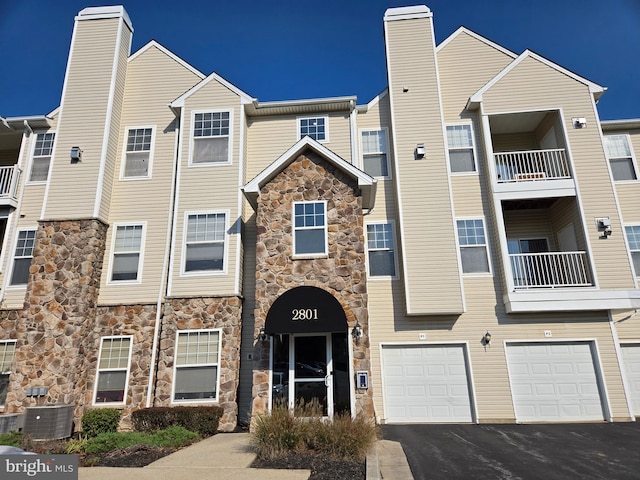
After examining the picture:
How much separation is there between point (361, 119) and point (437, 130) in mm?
2796

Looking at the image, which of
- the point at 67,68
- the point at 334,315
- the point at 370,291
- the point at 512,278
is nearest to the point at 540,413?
the point at 512,278

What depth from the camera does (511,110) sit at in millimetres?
13695

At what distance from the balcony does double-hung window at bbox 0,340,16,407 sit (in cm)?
475

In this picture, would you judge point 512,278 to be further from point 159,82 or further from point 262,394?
point 159,82

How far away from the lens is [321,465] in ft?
23.0

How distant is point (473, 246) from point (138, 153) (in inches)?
471

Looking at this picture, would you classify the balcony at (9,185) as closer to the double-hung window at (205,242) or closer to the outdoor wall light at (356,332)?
the double-hung window at (205,242)

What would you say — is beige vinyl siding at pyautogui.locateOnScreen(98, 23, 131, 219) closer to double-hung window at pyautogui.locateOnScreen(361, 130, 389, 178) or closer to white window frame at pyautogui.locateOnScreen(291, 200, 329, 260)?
white window frame at pyautogui.locateOnScreen(291, 200, 329, 260)

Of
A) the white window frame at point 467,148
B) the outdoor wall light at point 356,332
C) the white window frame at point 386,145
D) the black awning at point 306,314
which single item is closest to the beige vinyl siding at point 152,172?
the black awning at point 306,314

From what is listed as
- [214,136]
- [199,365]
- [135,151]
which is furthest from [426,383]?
[135,151]

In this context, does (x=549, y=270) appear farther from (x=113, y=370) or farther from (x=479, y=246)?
(x=113, y=370)

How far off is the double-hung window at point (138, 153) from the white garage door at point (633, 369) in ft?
54.4

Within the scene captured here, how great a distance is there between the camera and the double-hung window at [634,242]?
13.4 m

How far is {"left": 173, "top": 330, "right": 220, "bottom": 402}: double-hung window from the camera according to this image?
11609 millimetres
